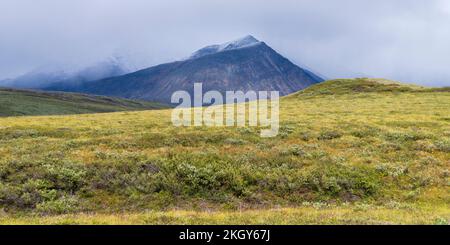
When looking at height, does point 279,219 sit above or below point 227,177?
above

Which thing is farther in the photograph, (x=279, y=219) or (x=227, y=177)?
(x=227, y=177)

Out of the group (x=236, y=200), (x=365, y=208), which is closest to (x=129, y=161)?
(x=236, y=200)

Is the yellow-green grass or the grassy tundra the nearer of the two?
the yellow-green grass

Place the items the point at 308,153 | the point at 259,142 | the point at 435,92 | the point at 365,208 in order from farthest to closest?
the point at 435,92
the point at 259,142
the point at 308,153
the point at 365,208

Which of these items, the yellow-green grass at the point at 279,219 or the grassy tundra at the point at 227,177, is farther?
the grassy tundra at the point at 227,177

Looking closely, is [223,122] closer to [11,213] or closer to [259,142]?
[259,142]

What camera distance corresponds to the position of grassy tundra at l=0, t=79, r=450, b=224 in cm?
1877

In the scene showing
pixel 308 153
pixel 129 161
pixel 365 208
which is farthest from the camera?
pixel 308 153

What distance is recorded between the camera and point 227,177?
25906 millimetres

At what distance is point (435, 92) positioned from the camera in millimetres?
88812

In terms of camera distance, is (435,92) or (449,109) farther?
(435,92)

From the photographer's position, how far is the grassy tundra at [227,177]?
61.6 feet
